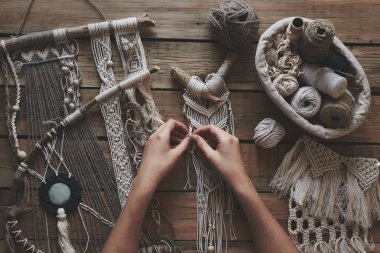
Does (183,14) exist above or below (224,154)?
above

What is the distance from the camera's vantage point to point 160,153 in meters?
1.44

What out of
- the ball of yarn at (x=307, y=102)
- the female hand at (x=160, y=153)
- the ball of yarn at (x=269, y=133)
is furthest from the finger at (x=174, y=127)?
the ball of yarn at (x=307, y=102)

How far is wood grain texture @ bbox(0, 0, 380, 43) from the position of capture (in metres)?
1.55

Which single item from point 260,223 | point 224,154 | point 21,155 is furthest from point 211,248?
point 21,155

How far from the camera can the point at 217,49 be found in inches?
62.2

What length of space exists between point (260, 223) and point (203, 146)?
27 cm

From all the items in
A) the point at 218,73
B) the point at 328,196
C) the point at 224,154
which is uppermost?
the point at 218,73

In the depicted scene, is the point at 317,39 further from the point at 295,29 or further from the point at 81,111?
the point at 81,111

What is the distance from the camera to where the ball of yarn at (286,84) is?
1.45m

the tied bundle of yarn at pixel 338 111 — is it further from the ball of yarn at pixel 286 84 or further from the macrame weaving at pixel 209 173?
the macrame weaving at pixel 209 173

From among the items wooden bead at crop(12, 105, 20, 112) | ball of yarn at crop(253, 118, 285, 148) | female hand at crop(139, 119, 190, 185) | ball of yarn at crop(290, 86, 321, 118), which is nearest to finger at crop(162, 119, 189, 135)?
female hand at crop(139, 119, 190, 185)

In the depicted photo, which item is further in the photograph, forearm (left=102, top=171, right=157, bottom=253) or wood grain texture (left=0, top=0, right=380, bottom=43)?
wood grain texture (left=0, top=0, right=380, bottom=43)

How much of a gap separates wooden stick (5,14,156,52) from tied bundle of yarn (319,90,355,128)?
583mm

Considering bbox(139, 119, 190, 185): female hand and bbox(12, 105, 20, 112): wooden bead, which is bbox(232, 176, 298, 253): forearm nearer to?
bbox(139, 119, 190, 185): female hand
